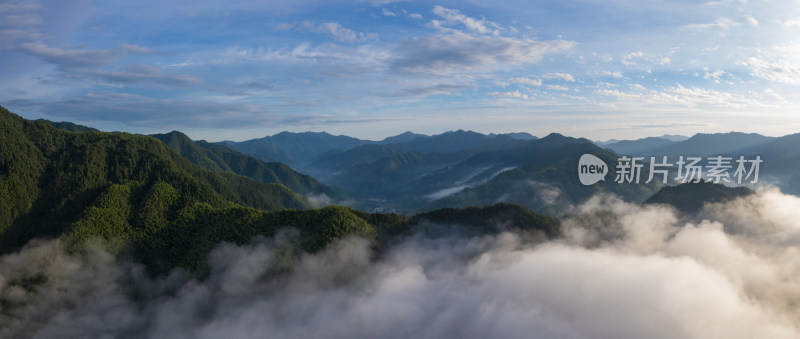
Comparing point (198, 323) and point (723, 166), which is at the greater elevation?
point (723, 166)

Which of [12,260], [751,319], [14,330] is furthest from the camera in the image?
[12,260]

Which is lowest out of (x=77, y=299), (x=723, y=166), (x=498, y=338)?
(x=498, y=338)

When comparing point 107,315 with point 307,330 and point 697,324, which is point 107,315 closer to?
point 307,330

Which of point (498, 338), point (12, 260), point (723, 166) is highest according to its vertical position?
point (723, 166)

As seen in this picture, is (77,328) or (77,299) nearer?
(77,328)

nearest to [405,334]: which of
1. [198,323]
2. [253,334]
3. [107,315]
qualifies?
[253,334]

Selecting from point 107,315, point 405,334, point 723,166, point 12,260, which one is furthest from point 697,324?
point 12,260

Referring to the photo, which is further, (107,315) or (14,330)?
(107,315)

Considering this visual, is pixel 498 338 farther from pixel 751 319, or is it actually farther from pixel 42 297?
pixel 42 297

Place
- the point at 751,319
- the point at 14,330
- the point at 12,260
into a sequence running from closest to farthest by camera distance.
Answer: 1. the point at 14,330
2. the point at 751,319
3. the point at 12,260
